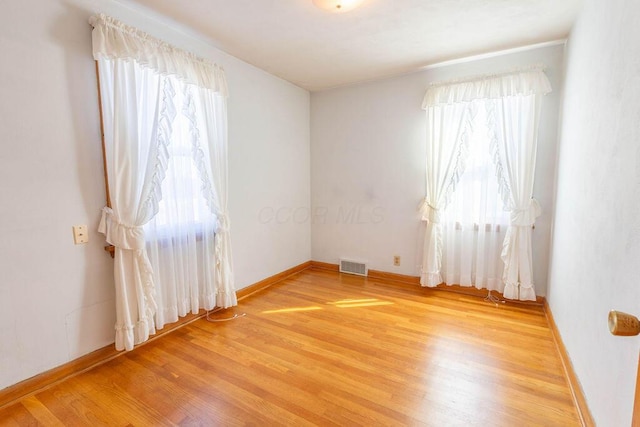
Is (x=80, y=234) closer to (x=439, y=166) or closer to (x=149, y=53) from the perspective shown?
(x=149, y=53)

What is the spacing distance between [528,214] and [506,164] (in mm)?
513

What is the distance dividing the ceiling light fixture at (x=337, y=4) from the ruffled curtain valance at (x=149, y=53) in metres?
1.09

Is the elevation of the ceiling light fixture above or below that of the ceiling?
below

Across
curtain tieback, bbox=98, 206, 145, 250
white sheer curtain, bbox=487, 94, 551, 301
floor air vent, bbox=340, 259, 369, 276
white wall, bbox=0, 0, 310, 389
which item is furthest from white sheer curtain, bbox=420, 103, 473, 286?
curtain tieback, bbox=98, 206, 145, 250

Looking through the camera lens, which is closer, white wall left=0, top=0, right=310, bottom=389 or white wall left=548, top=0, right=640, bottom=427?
white wall left=548, top=0, right=640, bottom=427

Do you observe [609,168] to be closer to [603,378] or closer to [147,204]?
[603,378]

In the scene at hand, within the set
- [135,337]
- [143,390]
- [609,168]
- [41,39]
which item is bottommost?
[143,390]

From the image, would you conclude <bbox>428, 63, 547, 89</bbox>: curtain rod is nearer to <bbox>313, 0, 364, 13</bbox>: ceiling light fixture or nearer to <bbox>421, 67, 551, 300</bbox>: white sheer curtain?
<bbox>421, 67, 551, 300</bbox>: white sheer curtain

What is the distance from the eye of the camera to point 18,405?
1.60 metres

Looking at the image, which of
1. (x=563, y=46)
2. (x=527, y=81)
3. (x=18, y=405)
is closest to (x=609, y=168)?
(x=527, y=81)

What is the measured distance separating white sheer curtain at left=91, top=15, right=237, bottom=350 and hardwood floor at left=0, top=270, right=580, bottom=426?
316 mm

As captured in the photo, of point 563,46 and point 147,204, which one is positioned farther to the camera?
point 563,46

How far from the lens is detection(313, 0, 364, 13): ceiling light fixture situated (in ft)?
6.17

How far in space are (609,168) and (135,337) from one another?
2950 millimetres
